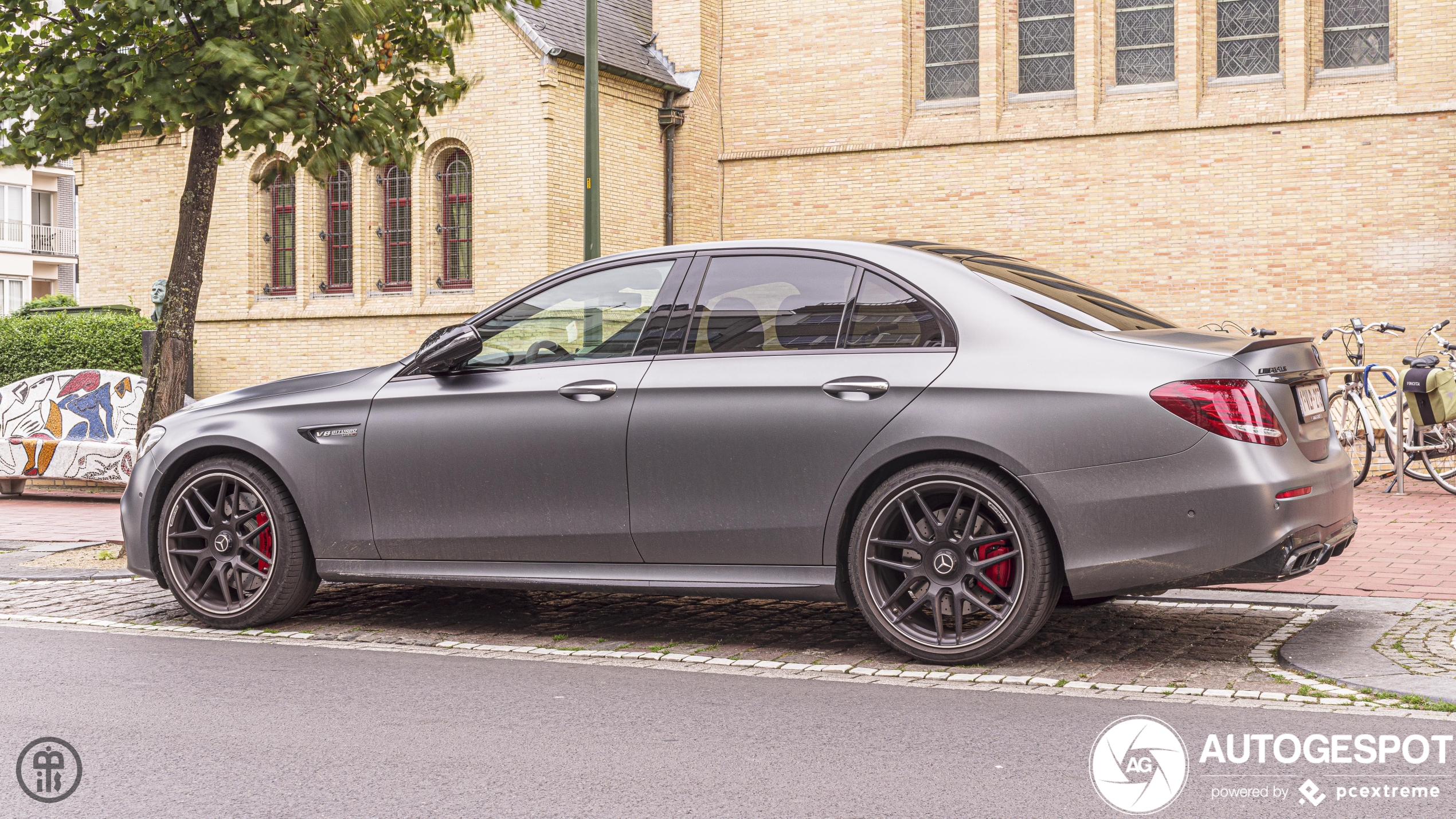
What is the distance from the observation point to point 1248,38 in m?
19.8

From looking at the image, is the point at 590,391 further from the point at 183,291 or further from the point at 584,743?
the point at 183,291

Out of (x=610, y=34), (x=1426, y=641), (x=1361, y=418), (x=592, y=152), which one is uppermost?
(x=610, y=34)

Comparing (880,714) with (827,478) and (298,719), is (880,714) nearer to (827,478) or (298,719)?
(827,478)

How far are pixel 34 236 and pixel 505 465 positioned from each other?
6063cm

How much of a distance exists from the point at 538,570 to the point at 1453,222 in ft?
52.0

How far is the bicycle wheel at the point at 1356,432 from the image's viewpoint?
12.9 meters

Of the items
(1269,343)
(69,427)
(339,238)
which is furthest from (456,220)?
(1269,343)

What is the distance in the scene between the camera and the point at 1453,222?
59.3 ft

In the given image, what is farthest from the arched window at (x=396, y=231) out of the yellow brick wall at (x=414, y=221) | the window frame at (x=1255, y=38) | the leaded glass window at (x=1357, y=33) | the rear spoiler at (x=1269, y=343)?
the rear spoiler at (x=1269, y=343)

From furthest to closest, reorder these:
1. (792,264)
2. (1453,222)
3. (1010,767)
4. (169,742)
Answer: (1453,222) → (792,264) → (169,742) → (1010,767)

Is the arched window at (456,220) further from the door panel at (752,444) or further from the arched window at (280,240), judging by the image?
the door panel at (752,444)

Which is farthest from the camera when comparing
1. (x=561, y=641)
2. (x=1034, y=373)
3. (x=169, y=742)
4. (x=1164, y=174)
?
(x=1164, y=174)

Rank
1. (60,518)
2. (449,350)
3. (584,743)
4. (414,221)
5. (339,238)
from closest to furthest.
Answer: (584,743) < (449,350) < (60,518) < (414,221) < (339,238)

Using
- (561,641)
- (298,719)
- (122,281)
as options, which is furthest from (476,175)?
(298,719)
